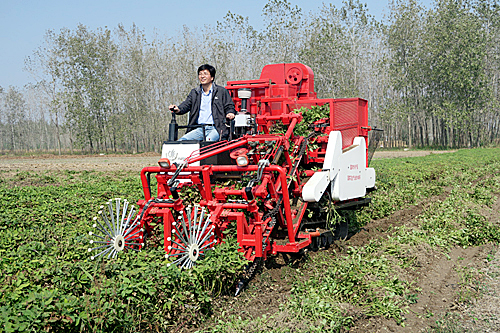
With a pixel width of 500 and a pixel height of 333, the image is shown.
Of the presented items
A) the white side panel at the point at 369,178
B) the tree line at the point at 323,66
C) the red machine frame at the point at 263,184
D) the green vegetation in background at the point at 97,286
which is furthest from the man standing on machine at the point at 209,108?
the tree line at the point at 323,66

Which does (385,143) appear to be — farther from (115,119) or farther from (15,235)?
(15,235)

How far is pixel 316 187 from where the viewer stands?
7.29m

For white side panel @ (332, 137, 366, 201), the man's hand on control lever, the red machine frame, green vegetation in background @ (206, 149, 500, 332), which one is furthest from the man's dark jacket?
green vegetation in background @ (206, 149, 500, 332)

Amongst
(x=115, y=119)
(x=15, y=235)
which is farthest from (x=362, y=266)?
(x=115, y=119)

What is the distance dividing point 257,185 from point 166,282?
215cm

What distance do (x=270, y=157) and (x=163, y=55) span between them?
50.2 meters

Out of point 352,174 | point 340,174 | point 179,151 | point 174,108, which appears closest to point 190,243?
point 179,151

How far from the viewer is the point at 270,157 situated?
23.9ft

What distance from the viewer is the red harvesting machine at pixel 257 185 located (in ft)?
20.0

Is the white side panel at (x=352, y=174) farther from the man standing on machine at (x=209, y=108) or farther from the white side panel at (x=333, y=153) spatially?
the man standing on machine at (x=209, y=108)

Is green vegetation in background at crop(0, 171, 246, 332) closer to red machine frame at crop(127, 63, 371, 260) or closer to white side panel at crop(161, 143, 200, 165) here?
red machine frame at crop(127, 63, 371, 260)

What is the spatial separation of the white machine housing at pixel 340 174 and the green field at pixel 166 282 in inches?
38.5

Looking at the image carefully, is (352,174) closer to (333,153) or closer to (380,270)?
(333,153)

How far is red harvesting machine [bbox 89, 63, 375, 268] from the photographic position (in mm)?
6109
